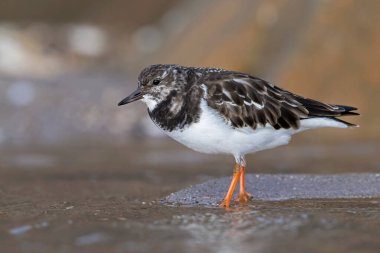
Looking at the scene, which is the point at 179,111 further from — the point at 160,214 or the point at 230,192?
the point at 160,214

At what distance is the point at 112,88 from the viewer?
14078 mm

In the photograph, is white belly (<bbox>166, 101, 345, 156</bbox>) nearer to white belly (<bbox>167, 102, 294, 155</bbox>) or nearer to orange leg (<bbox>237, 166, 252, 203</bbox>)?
white belly (<bbox>167, 102, 294, 155</bbox>)

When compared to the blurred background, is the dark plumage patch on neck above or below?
below

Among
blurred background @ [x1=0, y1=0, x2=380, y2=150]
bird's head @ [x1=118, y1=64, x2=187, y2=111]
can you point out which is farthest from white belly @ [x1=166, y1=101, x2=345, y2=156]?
blurred background @ [x1=0, y1=0, x2=380, y2=150]

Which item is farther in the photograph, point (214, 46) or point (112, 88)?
point (112, 88)

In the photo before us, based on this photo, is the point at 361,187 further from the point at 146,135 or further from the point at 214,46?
the point at 214,46

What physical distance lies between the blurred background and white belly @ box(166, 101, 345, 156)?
13.0ft

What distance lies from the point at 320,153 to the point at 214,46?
4264mm

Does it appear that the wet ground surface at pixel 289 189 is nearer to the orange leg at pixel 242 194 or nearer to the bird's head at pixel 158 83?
the orange leg at pixel 242 194

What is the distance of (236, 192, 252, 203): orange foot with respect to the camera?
569 centimetres

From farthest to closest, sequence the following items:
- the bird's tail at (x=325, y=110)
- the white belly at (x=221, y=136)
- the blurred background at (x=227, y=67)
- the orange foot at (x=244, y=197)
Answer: the blurred background at (x=227, y=67) → the bird's tail at (x=325, y=110) → the orange foot at (x=244, y=197) → the white belly at (x=221, y=136)

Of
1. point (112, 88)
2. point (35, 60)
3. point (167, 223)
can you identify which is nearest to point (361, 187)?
point (167, 223)

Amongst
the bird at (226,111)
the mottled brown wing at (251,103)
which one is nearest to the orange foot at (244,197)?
the bird at (226,111)

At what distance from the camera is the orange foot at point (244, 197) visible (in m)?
5.69
